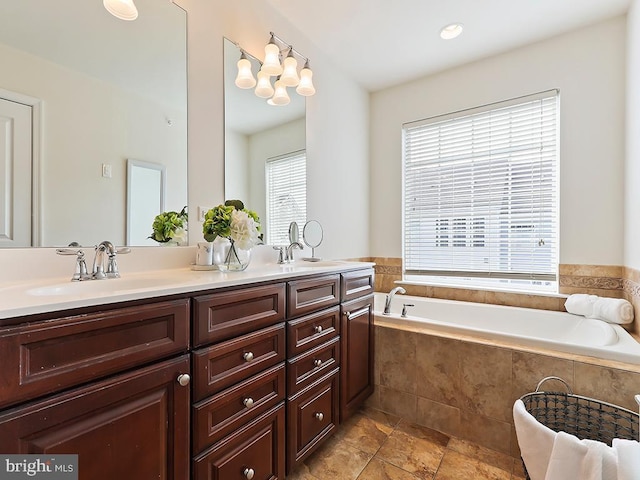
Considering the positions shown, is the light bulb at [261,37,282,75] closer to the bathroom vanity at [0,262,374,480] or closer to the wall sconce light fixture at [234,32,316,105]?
the wall sconce light fixture at [234,32,316,105]

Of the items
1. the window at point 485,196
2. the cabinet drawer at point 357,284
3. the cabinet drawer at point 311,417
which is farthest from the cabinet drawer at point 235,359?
the window at point 485,196

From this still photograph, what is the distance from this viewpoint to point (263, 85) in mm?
1858

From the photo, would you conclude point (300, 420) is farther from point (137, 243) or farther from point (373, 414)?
point (137, 243)

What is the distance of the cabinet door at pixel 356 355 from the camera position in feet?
5.38

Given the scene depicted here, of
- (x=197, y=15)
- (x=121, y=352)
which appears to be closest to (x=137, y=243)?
(x=121, y=352)

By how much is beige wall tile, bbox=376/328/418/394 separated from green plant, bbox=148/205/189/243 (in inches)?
52.8

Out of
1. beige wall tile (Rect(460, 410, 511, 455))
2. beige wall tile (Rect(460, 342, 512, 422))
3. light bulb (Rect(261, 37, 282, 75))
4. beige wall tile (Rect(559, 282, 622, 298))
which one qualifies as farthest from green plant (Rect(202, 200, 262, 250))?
beige wall tile (Rect(559, 282, 622, 298))

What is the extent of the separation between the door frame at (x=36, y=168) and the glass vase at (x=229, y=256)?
631mm

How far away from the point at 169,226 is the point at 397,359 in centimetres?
153

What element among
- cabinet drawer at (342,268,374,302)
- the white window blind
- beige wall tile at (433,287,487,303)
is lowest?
beige wall tile at (433,287,487,303)

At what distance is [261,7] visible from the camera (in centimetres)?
189

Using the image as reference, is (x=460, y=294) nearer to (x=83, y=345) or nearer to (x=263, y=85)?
(x=263, y=85)

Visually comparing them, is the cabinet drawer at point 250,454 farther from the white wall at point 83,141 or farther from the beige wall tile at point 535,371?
the beige wall tile at point 535,371

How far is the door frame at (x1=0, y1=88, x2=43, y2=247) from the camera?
3.44 feet
